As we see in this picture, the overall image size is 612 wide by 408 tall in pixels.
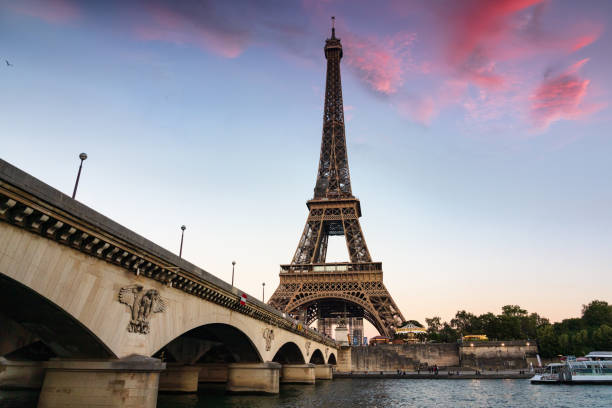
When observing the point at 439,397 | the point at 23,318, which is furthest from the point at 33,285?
the point at 439,397

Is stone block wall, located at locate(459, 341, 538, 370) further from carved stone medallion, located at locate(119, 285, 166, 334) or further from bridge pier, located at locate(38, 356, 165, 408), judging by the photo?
bridge pier, located at locate(38, 356, 165, 408)

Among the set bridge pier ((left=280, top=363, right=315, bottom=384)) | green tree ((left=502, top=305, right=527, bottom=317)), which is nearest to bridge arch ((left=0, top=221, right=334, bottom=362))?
bridge pier ((left=280, top=363, right=315, bottom=384))

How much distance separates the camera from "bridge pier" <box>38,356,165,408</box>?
13.8m

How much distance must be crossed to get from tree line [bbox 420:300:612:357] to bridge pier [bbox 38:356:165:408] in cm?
9385

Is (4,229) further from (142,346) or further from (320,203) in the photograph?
(320,203)

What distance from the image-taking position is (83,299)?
41.4ft

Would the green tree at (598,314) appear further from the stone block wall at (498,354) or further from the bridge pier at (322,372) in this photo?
the bridge pier at (322,372)

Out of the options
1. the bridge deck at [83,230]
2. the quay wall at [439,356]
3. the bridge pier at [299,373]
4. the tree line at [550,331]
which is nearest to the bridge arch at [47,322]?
the bridge deck at [83,230]

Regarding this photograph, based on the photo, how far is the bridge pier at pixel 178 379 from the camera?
3284cm

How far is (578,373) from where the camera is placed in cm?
5022

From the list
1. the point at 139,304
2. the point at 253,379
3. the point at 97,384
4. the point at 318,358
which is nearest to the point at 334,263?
the point at 318,358

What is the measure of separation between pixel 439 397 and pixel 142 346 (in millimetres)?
27554

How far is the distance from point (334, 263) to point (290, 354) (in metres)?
34.8

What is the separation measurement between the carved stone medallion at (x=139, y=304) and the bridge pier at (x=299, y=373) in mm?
35320
